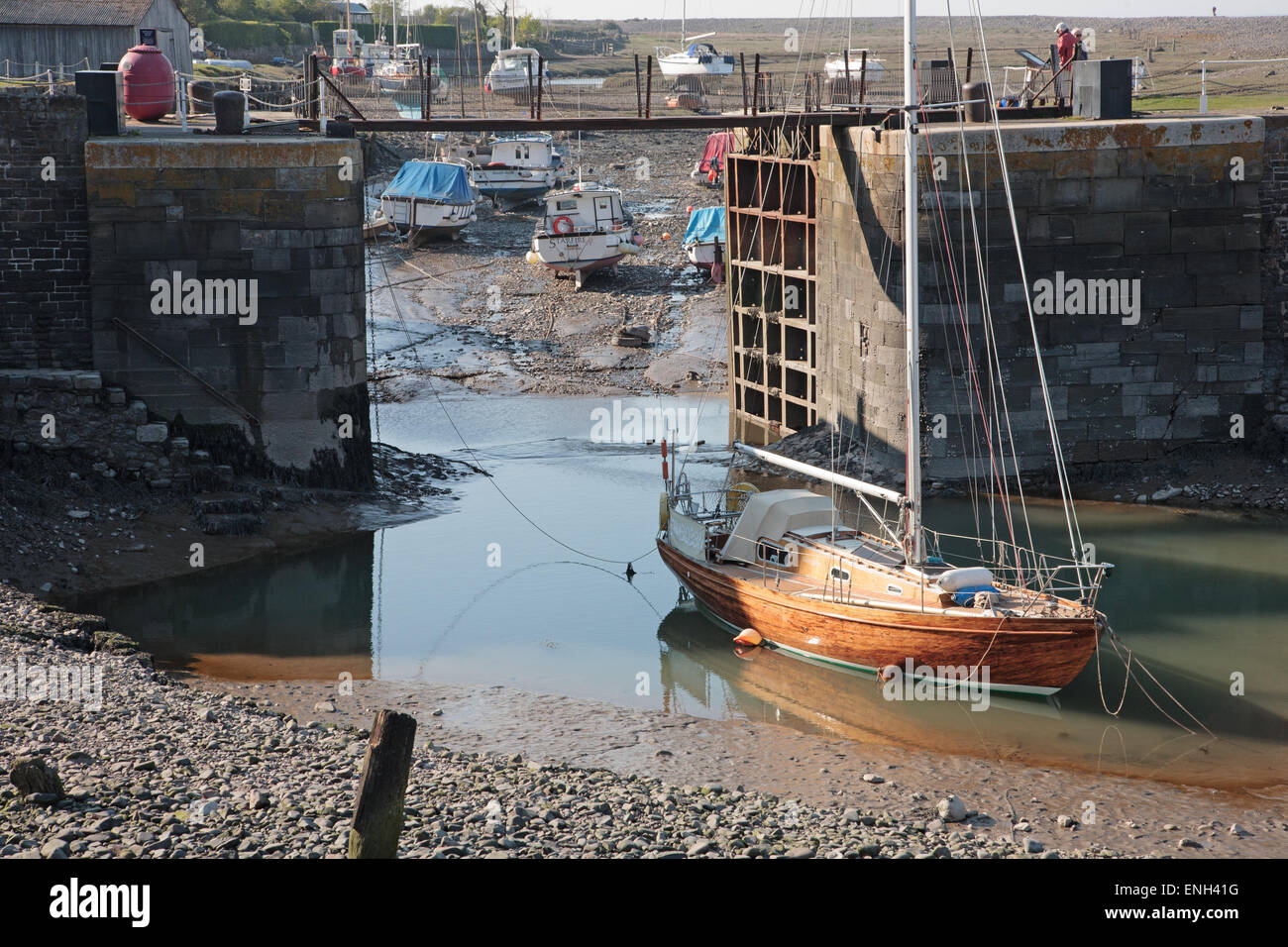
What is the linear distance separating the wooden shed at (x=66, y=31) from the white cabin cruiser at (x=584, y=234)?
41.1ft

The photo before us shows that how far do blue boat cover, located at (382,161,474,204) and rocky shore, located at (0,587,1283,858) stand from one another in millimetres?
35212

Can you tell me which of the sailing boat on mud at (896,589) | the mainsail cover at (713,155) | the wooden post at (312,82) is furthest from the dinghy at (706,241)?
the sailing boat on mud at (896,589)

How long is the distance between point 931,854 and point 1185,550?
11366 mm

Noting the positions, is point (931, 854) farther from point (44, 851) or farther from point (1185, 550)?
point (1185, 550)

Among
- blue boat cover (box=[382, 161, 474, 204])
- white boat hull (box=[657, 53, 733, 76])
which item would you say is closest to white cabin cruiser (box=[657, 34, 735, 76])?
white boat hull (box=[657, 53, 733, 76])

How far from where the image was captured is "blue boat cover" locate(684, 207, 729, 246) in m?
41.2

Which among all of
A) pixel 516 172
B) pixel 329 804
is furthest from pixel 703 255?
pixel 329 804

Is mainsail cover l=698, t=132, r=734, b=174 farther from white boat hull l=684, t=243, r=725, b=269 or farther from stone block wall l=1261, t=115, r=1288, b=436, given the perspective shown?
stone block wall l=1261, t=115, r=1288, b=436

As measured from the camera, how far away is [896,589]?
16016mm

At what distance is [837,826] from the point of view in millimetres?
11812

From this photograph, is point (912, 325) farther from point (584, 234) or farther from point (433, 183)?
point (433, 183)

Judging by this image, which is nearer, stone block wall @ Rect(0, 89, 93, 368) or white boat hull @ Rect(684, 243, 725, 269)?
stone block wall @ Rect(0, 89, 93, 368)

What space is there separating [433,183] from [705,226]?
11.5 meters

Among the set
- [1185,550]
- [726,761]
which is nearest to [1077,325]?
[1185,550]
